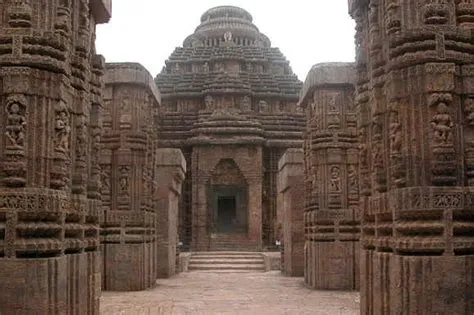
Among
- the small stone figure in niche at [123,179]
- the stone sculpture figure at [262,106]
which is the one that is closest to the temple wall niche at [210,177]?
the stone sculpture figure at [262,106]

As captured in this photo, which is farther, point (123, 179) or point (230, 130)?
point (230, 130)

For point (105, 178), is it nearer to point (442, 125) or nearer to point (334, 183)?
point (334, 183)

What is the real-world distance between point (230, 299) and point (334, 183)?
4.24 meters

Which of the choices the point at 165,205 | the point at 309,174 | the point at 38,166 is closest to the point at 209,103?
the point at 165,205

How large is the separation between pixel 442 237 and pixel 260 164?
21628mm

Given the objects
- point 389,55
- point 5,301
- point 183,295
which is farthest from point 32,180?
point 183,295

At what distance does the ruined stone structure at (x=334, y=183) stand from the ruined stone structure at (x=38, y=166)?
28.7ft

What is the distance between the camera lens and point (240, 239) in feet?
94.1

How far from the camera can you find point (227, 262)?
24078 mm

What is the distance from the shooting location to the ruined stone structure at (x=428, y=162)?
713cm

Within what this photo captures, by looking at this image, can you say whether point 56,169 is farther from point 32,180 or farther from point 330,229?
point 330,229

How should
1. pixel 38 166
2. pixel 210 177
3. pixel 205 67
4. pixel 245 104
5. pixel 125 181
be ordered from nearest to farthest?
pixel 38 166 < pixel 125 181 < pixel 210 177 < pixel 245 104 < pixel 205 67

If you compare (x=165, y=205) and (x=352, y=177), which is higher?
(x=352, y=177)

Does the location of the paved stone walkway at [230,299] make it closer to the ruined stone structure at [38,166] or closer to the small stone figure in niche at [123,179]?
the small stone figure in niche at [123,179]
